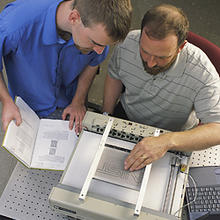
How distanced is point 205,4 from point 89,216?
9.92ft

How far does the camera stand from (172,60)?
1.20 metres

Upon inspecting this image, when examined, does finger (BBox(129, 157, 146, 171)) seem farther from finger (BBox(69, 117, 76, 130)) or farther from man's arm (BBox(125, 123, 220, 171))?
finger (BBox(69, 117, 76, 130))

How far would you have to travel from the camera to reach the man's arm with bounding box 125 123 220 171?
0.96 metres

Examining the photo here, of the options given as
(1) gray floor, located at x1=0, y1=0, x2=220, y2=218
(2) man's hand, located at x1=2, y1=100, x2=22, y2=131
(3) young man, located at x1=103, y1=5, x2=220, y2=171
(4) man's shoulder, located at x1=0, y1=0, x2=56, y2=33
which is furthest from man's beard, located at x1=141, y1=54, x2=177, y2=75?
(1) gray floor, located at x1=0, y1=0, x2=220, y2=218

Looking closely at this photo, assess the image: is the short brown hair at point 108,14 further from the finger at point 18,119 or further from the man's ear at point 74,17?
the finger at point 18,119

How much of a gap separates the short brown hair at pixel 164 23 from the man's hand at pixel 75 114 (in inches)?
21.1

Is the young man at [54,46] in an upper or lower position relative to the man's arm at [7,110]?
upper

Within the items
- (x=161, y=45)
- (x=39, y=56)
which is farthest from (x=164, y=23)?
(x=39, y=56)

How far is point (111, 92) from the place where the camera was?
1546mm

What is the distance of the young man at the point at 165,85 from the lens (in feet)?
3.49

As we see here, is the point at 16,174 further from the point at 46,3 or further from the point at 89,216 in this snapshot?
the point at 46,3

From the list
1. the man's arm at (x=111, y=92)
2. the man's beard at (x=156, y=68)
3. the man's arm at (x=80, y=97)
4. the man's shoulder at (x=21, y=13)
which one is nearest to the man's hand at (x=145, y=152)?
the man's beard at (x=156, y=68)

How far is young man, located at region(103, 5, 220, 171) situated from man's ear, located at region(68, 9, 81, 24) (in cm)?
28

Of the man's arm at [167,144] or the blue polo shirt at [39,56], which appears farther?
the blue polo shirt at [39,56]
